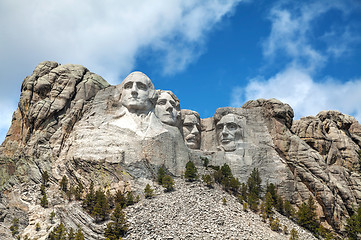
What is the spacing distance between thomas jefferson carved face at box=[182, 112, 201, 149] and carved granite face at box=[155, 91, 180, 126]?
122 centimetres

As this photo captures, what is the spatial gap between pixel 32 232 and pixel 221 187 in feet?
33.0

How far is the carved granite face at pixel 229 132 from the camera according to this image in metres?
37.8

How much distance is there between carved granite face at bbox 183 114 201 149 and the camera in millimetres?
38406

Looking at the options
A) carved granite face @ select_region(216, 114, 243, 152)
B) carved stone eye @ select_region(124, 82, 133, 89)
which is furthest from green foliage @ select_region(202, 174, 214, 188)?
carved stone eye @ select_region(124, 82, 133, 89)

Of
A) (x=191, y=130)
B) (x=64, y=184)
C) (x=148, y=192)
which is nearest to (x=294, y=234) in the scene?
(x=148, y=192)

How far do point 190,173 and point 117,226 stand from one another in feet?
19.9

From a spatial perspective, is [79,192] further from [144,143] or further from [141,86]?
[141,86]

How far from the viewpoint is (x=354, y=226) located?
33.7m

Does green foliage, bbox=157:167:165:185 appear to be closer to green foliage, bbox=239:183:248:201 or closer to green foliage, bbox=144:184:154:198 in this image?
green foliage, bbox=144:184:154:198

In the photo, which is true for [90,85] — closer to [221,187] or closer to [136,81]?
[136,81]

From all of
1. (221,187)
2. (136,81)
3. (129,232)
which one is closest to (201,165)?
(221,187)

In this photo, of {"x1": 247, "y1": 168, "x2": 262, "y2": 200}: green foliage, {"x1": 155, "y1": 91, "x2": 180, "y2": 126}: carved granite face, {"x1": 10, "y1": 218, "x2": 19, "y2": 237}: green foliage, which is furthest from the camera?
{"x1": 155, "y1": 91, "x2": 180, "y2": 126}: carved granite face

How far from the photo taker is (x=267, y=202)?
33344 mm

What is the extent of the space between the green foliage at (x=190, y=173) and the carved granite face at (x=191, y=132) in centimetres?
428
